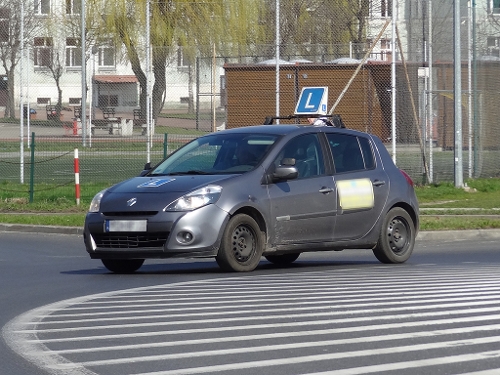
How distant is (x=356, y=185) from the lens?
40.5 ft

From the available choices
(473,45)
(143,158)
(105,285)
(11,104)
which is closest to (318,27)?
(473,45)

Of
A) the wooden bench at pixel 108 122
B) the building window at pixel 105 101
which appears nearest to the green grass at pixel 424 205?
the wooden bench at pixel 108 122

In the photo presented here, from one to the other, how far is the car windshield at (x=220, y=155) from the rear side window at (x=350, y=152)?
818 millimetres

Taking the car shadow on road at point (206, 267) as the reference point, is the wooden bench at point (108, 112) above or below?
above

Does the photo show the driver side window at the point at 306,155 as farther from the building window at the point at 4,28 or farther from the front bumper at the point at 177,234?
the building window at the point at 4,28

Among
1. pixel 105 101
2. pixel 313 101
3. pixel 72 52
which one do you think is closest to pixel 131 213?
pixel 313 101

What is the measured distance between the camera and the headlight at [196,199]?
11.0m

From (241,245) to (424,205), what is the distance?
35.6 ft

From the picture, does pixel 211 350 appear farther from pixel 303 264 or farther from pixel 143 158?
pixel 143 158

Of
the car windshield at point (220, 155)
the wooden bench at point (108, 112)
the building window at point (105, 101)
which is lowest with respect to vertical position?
the car windshield at point (220, 155)

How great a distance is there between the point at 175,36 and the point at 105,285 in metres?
24.8

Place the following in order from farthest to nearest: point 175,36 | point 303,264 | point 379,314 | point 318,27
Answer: point 175,36 < point 318,27 < point 303,264 < point 379,314

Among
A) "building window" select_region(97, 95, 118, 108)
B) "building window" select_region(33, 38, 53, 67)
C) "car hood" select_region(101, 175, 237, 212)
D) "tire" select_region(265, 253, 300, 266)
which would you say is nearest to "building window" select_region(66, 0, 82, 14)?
"building window" select_region(33, 38, 53, 67)

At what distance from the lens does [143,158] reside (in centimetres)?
2697
